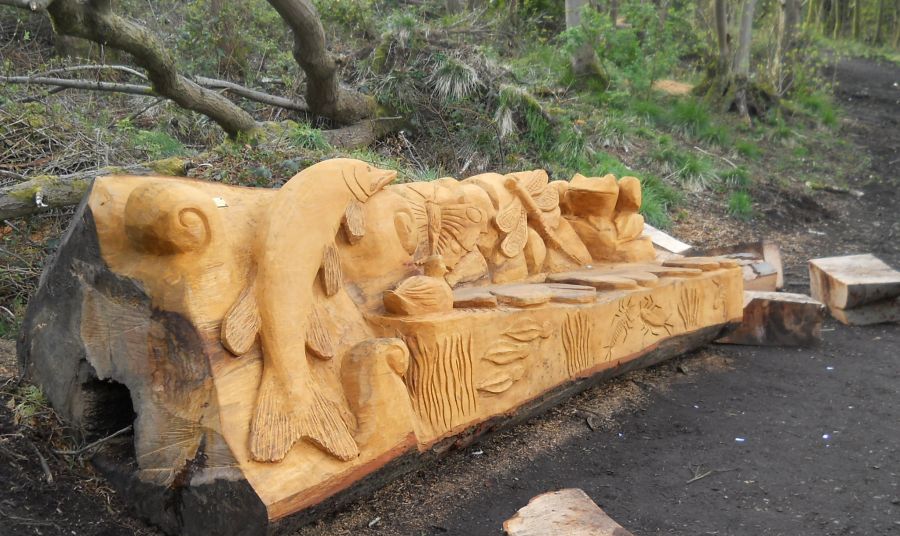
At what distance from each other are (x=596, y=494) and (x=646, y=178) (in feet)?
17.4

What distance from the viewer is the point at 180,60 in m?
7.50

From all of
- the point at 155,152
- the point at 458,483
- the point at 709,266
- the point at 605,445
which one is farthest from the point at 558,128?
the point at 458,483

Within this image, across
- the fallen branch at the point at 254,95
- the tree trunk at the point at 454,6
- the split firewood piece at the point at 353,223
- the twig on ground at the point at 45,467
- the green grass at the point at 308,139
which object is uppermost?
the tree trunk at the point at 454,6

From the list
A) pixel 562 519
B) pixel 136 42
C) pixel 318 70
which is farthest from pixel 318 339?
pixel 318 70

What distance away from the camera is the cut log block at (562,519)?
242 centimetres

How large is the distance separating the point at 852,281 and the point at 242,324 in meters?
4.70

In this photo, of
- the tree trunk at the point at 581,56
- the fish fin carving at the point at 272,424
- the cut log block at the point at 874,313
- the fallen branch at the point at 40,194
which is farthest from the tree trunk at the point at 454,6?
the fish fin carving at the point at 272,424

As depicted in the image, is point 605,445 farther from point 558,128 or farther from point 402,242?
point 558,128

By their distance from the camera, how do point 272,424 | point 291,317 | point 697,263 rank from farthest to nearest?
point 697,263, point 291,317, point 272,424

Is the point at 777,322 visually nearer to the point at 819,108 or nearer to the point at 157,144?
the point at 157,144

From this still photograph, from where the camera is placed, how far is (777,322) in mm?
5254

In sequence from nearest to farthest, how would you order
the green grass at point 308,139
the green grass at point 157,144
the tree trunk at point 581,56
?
the green grass at point 157,144 → the green grass at point 308,139 → the tree trunk at point 581,56

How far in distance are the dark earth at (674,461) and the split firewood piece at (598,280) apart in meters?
0.60

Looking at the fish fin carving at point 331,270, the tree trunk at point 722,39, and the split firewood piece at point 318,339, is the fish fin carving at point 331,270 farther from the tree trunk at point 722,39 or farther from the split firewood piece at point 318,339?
the tree trunk at point 722,39
